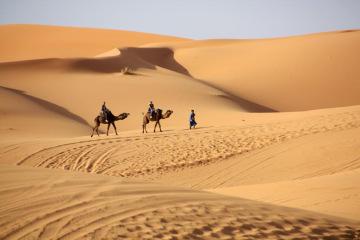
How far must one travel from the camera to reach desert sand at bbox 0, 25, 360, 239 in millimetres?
5881

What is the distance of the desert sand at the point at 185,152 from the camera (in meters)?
5.88

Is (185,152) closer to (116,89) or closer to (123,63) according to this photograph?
(116,89)

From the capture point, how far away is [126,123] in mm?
27547

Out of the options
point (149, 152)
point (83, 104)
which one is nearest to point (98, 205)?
point (149, 152)

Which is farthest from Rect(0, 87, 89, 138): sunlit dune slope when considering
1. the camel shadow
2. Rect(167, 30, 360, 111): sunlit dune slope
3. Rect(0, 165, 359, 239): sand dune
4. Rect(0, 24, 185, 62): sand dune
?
Rect(0, 24, 185, 62): sand dune

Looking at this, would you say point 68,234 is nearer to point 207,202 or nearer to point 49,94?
point 207,202

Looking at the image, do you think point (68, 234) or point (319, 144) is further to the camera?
point (319, 144)

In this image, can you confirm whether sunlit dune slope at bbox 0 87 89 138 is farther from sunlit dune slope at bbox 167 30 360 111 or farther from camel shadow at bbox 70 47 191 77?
sunlit dune slope at bbox 167 30 360 111

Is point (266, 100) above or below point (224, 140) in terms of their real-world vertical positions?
above

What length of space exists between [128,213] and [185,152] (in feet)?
34.4

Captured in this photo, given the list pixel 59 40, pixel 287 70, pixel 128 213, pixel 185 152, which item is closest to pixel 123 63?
pixel 287 70

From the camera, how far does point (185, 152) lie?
16.4 meters

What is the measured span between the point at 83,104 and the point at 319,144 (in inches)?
725

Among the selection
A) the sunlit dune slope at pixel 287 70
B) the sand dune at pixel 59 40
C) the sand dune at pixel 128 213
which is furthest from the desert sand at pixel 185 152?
the sand dune at pixel 59 40
